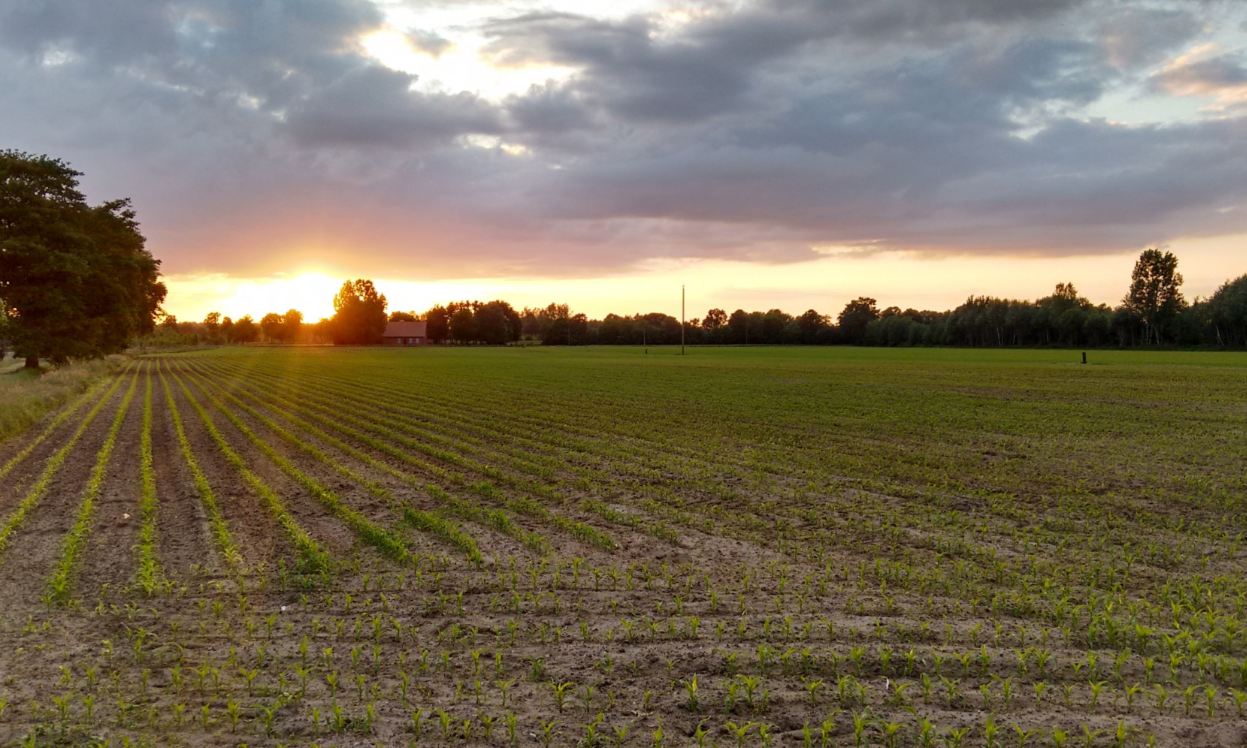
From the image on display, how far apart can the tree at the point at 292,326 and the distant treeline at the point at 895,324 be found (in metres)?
0.34

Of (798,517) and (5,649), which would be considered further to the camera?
(798,517)

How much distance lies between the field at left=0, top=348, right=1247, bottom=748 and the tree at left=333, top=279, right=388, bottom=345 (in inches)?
5765

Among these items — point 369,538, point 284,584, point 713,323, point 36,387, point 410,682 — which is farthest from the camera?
point 713,323

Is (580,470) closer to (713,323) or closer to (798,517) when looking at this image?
(798,517)

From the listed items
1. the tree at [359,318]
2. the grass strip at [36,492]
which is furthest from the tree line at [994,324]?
the grass strip at [36,492]

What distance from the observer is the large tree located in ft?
126

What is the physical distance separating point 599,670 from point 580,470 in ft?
30.3

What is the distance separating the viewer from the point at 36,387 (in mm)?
32750

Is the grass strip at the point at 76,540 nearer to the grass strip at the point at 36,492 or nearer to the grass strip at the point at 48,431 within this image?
the grass strip at the point at 36,492

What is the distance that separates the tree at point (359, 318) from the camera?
159000mm

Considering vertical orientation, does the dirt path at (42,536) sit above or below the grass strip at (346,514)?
below

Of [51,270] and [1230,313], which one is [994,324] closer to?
[1230,313]

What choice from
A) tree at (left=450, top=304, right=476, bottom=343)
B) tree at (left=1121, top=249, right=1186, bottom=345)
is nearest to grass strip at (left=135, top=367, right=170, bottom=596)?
tree at (left=1121, top=249, right=1186, bottom=345)

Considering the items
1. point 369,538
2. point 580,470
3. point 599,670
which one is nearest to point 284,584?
point 369,538
